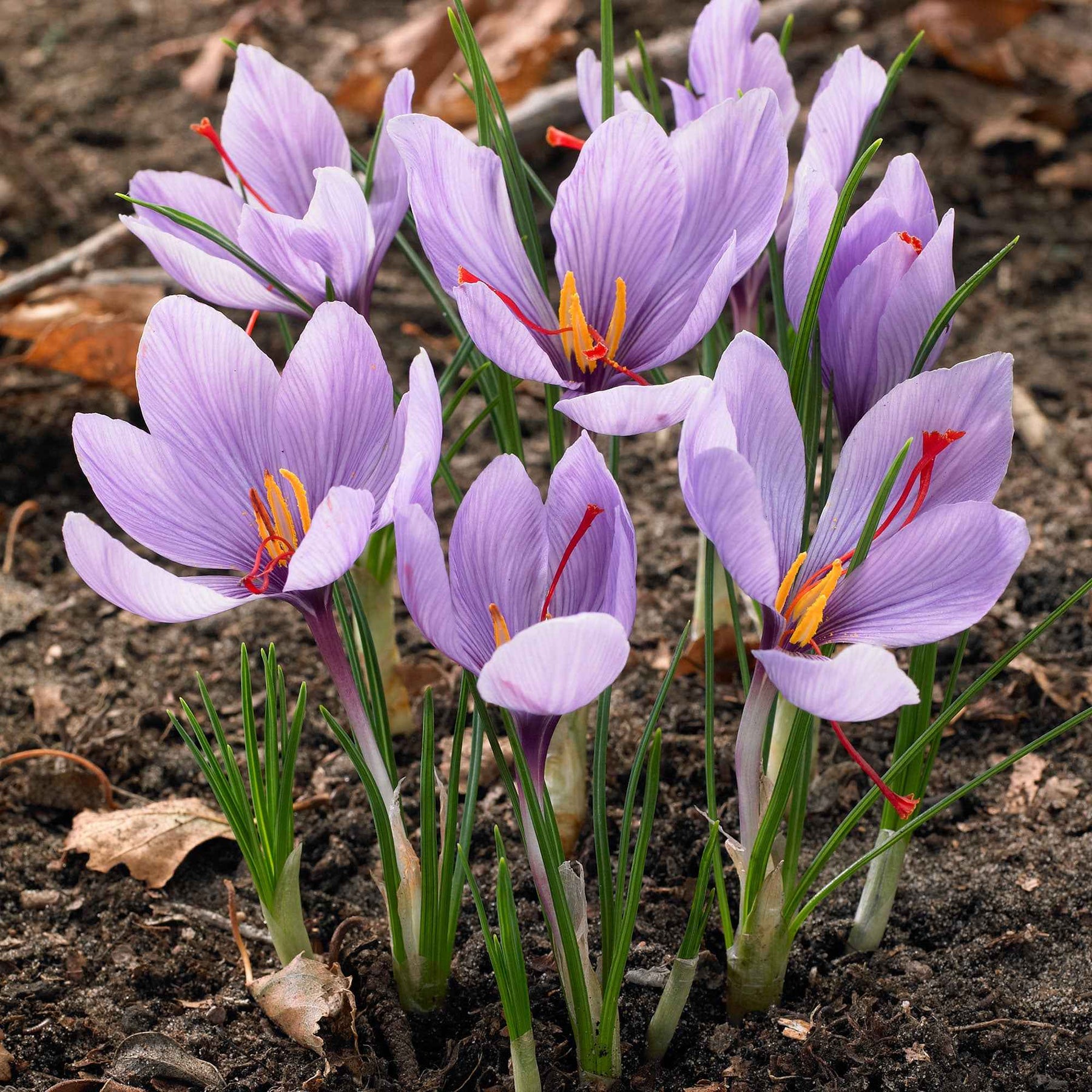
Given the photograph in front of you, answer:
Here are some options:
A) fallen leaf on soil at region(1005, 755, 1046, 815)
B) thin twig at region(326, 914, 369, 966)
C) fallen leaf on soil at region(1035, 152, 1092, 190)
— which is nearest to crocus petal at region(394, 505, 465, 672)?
thin twig at region(326, 914, 369, 966)

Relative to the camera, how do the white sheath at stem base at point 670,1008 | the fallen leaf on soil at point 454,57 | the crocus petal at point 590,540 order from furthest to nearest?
the fallen leaf on soil at point 454,57, the white sheath at stem base at point 670,1008, the crocus petal at point 590,540

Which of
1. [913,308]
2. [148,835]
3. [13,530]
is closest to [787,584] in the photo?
[913,308]

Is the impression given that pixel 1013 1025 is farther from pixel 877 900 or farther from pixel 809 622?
pixel 809 622

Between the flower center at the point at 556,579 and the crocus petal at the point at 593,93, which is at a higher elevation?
the crocus petal at the point at 593,93

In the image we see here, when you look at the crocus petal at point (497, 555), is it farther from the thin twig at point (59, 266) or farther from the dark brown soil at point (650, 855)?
the thin twig at point (59, 266)

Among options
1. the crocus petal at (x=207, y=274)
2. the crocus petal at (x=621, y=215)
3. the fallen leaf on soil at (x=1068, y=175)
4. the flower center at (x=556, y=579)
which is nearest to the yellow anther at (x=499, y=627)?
the flower center at (x=556, y=579)

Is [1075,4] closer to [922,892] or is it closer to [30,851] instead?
[922,892]

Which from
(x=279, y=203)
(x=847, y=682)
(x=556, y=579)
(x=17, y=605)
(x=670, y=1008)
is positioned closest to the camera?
(x=847, y=682)
